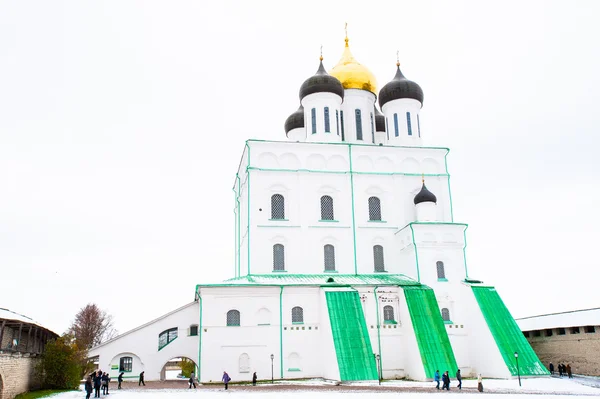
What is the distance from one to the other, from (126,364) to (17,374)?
25.7 ft

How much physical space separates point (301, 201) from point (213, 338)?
8.95 metres

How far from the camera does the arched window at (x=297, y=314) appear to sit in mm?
27484

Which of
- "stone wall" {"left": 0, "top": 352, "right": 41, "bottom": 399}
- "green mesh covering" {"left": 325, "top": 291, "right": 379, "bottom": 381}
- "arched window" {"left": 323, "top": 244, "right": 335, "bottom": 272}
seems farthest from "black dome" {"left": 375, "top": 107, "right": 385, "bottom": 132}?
"stone wall" {"left": 0, "top": 352, "right": 41, "bottom": 399}

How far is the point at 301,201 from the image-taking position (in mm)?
31031

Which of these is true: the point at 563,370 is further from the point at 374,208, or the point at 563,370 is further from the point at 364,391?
the point at 364,391

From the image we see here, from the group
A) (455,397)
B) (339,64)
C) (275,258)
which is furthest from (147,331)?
(339,64)

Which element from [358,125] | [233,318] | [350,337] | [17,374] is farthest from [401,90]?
[17,374]

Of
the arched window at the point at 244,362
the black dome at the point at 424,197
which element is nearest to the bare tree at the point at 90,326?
the arched window at the point at 244,362

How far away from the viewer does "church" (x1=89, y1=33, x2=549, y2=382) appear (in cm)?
2625

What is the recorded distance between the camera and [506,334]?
2672 cm

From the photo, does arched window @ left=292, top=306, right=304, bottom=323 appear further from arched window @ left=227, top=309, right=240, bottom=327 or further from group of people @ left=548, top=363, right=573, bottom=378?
group of people @ left=548, top=363, right=573, bottom=378

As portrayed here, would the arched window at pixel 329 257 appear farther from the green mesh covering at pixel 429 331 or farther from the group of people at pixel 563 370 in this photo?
the group of people at pixel 563 370

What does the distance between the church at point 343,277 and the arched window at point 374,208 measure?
58mm

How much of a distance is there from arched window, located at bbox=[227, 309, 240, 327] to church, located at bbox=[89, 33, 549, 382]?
1.9 inches
